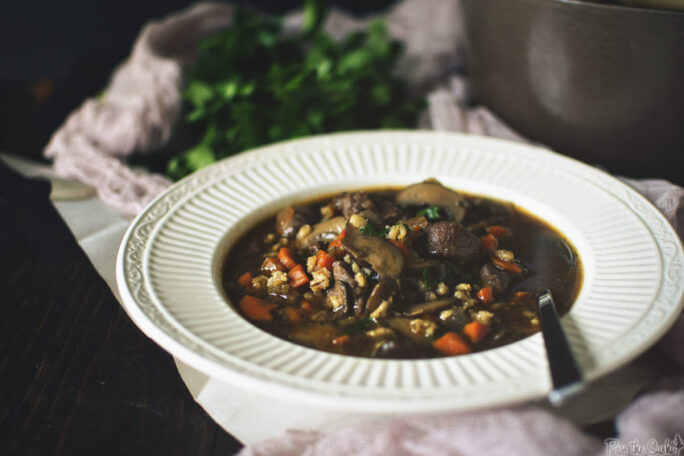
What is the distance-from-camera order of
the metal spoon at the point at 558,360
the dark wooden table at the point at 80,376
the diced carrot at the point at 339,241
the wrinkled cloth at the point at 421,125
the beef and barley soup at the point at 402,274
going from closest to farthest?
the metal spoon at the point at 558,360 < the wrinkled cloth at the point at 421,125 < the dark wooden table at the point at 80,376 < the beef and barley soup at the point at 402,274 < the diced carrot at the point at 339,241

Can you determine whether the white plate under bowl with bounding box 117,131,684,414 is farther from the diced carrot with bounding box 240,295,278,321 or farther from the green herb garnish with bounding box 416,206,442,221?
the green herb garnish with bounding box 416,206,442,221

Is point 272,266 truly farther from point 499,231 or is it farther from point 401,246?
point 499,231

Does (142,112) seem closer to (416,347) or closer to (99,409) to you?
(99,409)

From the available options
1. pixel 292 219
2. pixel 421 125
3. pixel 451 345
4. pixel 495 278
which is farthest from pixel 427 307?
pixel 421 125

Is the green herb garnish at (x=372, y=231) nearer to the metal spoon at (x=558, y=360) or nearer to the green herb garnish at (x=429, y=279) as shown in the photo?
the green herb garnish at (x=429, y=279)

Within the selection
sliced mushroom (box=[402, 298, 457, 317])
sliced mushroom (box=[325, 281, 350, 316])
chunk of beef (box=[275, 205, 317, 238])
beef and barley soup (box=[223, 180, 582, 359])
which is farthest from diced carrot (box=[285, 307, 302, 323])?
chunk of beef (box=[275, 205, 317, 238])

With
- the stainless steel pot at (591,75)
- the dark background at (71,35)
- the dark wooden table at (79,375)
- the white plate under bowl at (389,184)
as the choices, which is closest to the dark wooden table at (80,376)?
the dark wooden table at (79,375)

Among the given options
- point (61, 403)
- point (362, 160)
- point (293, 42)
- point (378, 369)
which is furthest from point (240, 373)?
point (293, 42)
